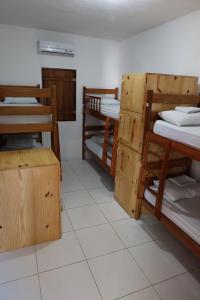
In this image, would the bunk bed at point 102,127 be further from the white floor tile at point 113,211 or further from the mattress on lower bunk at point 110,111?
the white floor tile at point 113,211

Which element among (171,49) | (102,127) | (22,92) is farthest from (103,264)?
(102,127)

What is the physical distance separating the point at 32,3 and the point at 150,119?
5.92 feet

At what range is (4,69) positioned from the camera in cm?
336

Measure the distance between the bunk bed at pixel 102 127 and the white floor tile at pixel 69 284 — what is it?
139 centimetres

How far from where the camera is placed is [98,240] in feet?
6.88

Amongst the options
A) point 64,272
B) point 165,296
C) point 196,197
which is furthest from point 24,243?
point 196,197

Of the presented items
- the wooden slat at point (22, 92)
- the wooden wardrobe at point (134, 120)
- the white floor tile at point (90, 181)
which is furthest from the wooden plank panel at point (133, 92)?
the white floor tile at point (90, 181)

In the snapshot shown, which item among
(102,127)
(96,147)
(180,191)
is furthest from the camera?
(102,127)

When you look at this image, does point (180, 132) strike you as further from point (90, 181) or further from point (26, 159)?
point (90, 181)

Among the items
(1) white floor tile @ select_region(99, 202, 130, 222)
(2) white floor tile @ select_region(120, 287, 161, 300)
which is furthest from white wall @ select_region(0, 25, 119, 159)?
(2) white floor tile @ select_region(120, 287, 161, 300)

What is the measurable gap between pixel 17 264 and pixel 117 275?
0.83 m

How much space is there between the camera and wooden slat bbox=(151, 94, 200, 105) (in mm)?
2053

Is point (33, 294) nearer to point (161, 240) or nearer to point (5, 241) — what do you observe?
point (5, 241)

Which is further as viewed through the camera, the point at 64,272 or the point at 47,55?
the point at 47,55
